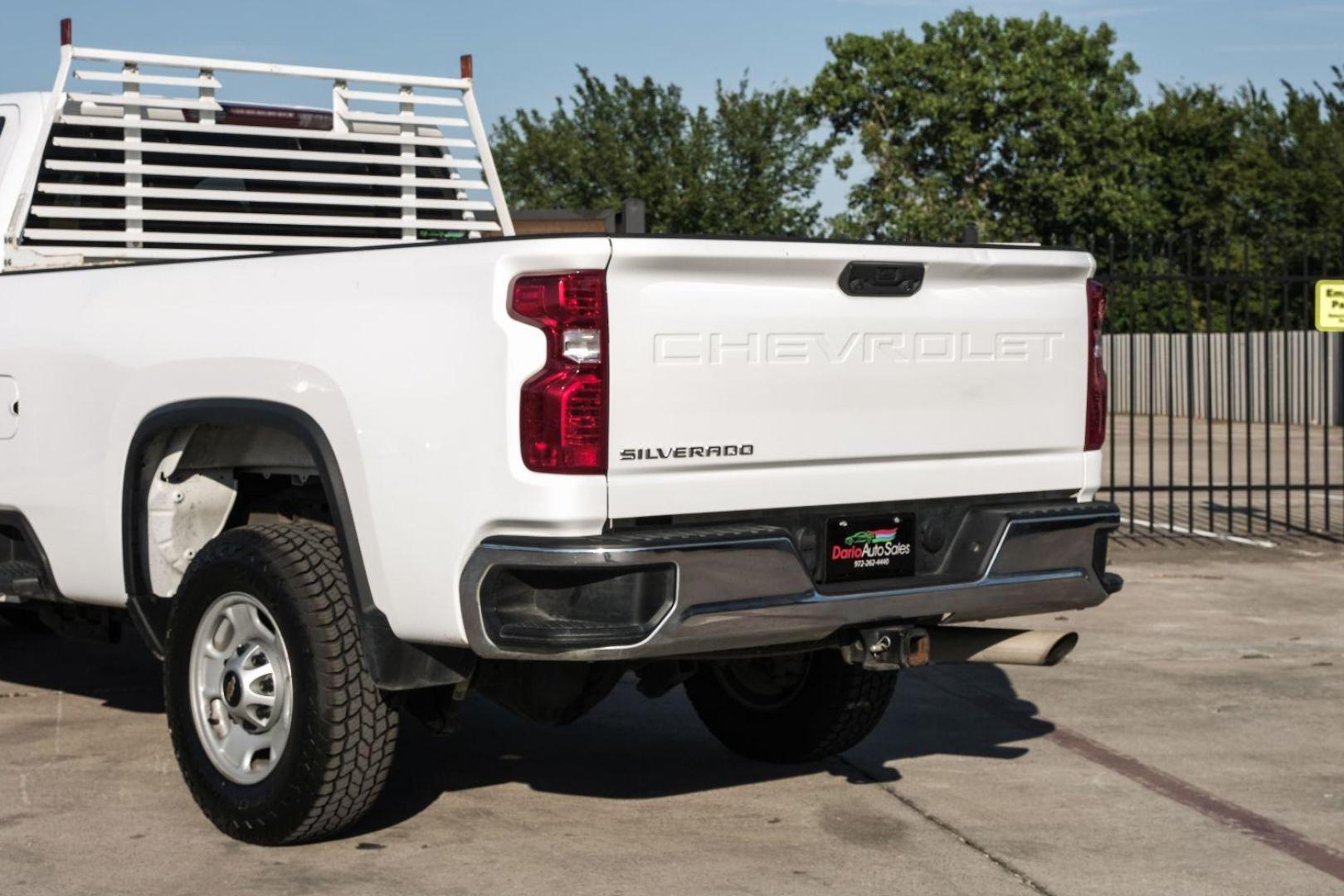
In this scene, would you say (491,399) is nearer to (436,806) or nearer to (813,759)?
(436,806)

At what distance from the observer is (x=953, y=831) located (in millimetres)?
5516

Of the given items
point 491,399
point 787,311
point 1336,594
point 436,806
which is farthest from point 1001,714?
point 1336,594

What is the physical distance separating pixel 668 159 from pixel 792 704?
49.3 meters

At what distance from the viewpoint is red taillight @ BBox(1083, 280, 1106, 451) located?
5660 mm

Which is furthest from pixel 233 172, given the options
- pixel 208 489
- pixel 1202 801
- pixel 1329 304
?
pixel 1329 304

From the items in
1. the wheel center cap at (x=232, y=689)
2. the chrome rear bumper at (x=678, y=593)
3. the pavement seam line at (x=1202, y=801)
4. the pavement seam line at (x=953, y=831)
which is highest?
the chrome rear bumper at (x=678, y=593)

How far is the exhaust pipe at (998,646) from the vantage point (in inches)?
216

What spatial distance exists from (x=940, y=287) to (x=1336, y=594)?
640 cm

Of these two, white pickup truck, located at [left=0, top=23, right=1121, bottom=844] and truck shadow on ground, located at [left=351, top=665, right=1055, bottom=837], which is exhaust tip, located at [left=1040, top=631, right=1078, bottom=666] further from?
truck shadow on ground, located at [left=351, top=665, right=1055, bottom=837]

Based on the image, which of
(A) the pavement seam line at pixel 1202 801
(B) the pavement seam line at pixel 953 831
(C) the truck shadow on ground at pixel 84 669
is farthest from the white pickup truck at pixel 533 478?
(C) the truck shadow on ground at pixel 84 669

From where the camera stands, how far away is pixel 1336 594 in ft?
35.6

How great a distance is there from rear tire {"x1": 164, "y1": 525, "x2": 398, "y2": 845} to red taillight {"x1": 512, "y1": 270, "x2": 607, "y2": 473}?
84 cm

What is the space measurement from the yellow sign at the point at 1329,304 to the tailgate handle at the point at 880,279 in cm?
827

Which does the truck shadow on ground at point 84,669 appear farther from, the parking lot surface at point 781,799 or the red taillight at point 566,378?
the red taillight at point 566,378
